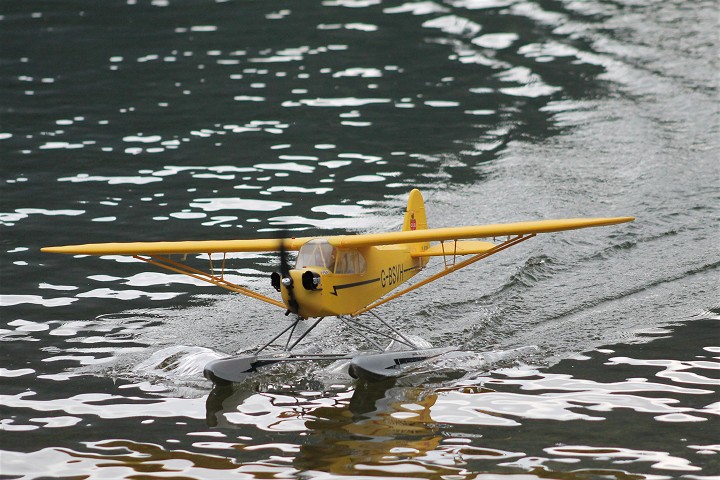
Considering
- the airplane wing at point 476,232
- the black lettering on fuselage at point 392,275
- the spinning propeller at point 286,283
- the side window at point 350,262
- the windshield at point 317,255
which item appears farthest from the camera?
the black lettering on fuselage at point 392,275

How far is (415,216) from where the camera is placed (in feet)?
55.5

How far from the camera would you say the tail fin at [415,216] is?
16.2m

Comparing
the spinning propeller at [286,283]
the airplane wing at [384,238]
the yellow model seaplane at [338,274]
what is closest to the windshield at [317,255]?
the yellow model seaplane at [338,274]

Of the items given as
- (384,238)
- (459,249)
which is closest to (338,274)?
(384,238)

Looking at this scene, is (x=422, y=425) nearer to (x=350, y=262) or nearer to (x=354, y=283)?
(x=354, y=283)

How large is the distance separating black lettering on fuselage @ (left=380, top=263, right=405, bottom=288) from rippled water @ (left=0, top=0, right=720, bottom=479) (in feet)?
3.30

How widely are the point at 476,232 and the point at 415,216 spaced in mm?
3784

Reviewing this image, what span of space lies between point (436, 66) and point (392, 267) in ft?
66.8

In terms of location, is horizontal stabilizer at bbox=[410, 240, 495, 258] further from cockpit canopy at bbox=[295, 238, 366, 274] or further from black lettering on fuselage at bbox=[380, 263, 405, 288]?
cockpit canopy at bbox=[295, 238, 366, 274]

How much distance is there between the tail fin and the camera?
1616 centimetres

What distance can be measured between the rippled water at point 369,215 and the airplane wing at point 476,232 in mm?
1976

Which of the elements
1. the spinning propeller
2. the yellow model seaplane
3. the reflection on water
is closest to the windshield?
the yellow model seaplane

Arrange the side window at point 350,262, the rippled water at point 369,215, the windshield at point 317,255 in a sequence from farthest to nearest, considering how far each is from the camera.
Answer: the side window at point 350,262 < the windshield at point 317,255 < the rippled water at point 369,215

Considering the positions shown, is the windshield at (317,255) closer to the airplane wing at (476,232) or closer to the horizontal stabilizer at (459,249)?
the airplane wing at (476,232)
